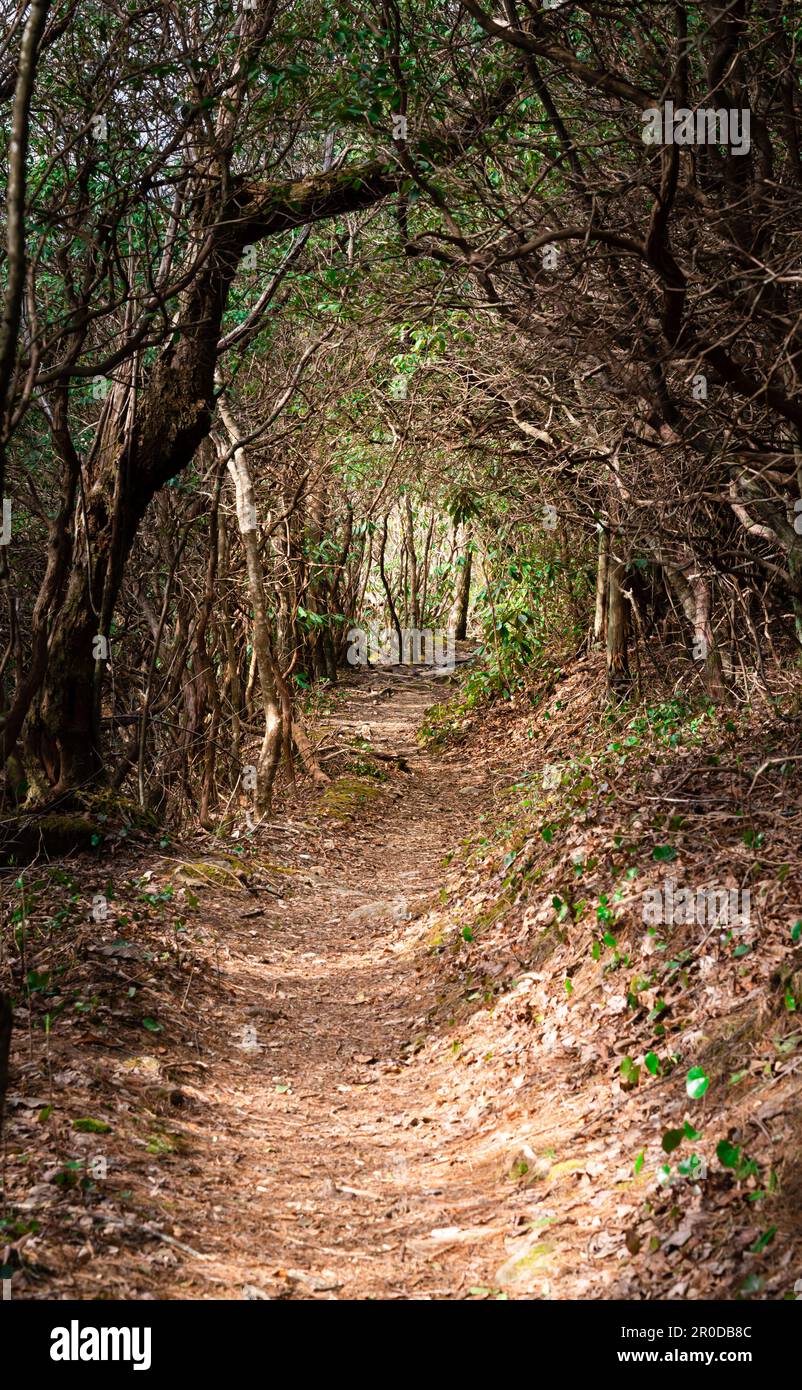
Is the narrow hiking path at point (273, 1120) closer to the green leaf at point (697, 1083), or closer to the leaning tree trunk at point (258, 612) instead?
the green leaf at point (697, 1083)

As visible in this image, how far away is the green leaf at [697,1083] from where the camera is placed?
4.12 m

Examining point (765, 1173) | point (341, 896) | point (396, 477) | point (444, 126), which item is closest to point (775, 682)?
point (341, 896)

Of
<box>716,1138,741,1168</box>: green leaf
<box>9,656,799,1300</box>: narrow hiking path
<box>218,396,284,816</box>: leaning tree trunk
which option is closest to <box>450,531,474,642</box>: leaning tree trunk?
<box>218,396,284,816</box>: leaning tree trunk

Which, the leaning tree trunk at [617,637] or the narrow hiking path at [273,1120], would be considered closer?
the narrow hiking path at [273,1120]

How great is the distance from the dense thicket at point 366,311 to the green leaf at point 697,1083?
3.00m

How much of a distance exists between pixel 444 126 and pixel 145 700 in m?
5.11

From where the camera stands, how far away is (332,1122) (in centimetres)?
564

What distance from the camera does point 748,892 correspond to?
531cm

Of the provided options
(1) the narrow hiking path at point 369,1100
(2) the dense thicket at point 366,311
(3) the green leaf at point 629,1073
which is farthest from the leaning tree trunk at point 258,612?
Answer: (3) the green leaf at point 629,1073

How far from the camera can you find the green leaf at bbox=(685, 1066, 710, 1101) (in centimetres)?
412

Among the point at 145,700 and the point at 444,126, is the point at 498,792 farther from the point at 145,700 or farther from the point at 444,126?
the point at 444,126

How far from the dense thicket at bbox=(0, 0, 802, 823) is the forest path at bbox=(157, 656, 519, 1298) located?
2036 mm

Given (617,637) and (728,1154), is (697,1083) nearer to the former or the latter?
(728,1154)

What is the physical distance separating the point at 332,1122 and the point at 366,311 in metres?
6.83
